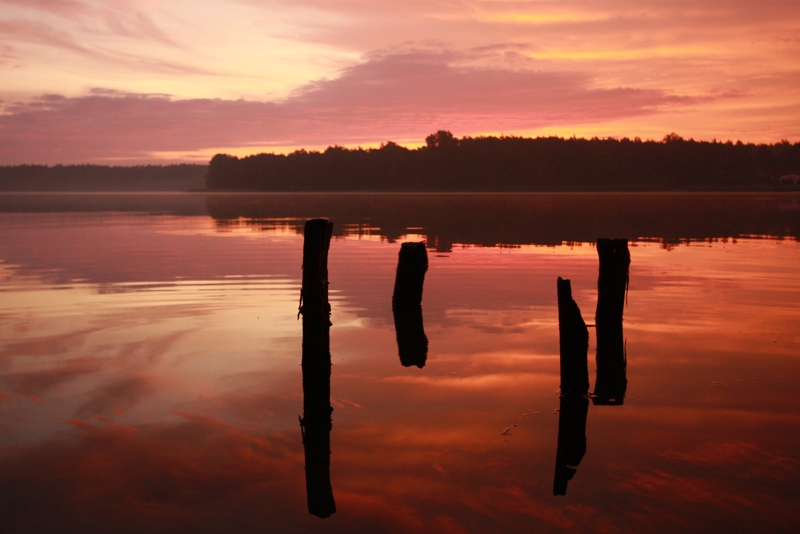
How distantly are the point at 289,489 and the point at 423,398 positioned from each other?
2766mm

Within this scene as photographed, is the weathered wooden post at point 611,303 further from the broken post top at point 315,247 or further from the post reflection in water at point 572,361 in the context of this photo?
the broken post top at point 315,247

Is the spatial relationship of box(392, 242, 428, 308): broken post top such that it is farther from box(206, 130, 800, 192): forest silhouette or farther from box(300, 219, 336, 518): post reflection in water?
box(206, 130, 800, 192): forest silhouette

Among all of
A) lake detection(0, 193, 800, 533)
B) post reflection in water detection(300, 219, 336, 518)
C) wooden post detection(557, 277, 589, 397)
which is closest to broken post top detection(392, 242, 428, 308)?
lake detection(0, 193, 800, 533)

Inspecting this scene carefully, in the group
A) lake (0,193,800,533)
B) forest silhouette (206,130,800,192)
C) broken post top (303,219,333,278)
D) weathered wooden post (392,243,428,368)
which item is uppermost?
forest silhouette (206,130,800,192)

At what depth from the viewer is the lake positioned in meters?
6.17

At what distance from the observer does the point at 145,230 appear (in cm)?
3962

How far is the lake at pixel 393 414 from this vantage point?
6.17 m

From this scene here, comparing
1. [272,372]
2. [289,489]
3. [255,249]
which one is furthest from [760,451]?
[255,249]

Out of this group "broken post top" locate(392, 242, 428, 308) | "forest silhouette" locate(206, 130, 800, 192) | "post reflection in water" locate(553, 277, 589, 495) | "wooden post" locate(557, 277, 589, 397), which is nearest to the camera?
"post reflection in water" locate(553, 277, 589, 495)

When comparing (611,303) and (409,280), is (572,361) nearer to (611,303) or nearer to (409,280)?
(611,303)

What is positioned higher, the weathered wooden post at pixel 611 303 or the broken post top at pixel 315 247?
the broken post top at pixel 315 247

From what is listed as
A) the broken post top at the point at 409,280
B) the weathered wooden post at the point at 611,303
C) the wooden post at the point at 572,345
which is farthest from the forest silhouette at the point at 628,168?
the wooden post at the point at 572,345

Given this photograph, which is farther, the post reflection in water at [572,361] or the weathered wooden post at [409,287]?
the weathered wooden post at [409,287]

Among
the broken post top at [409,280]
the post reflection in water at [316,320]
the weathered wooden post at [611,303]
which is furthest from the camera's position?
the broken post top at [409,280]
